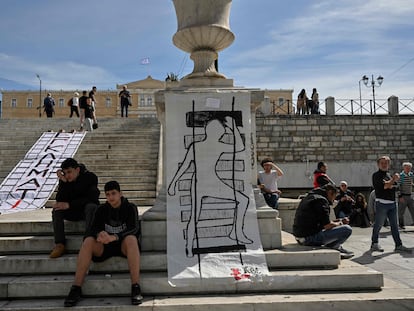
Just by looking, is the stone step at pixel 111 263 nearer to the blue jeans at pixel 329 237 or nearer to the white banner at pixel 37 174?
the blue jeans at pixel 329 237

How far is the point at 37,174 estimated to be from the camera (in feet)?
31.3

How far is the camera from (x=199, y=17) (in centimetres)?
511

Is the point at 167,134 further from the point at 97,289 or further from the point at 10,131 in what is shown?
the point at 10,131

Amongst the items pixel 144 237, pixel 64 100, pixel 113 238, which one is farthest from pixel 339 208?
pixel 64 100

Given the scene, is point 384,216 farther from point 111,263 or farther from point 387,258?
point 111,263

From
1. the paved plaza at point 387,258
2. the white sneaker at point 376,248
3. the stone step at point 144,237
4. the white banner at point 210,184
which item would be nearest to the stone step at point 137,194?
the stone step at point 144,237

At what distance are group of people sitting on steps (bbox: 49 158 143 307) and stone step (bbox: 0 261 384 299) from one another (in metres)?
0.19

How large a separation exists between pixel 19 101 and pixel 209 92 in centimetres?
6474

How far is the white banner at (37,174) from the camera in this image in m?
7.88

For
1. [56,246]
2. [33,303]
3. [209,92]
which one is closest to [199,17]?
Result: [209,92]

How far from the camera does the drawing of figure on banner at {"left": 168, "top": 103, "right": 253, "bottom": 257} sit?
438 cm

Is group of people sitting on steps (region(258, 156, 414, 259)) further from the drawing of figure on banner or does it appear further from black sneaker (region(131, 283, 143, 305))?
black sneaker (region(131, 283, 143, 305))

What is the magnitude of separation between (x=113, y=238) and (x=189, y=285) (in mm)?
925

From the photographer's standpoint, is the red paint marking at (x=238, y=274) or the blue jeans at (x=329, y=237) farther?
the blue jeans at (x=329, y=237)
